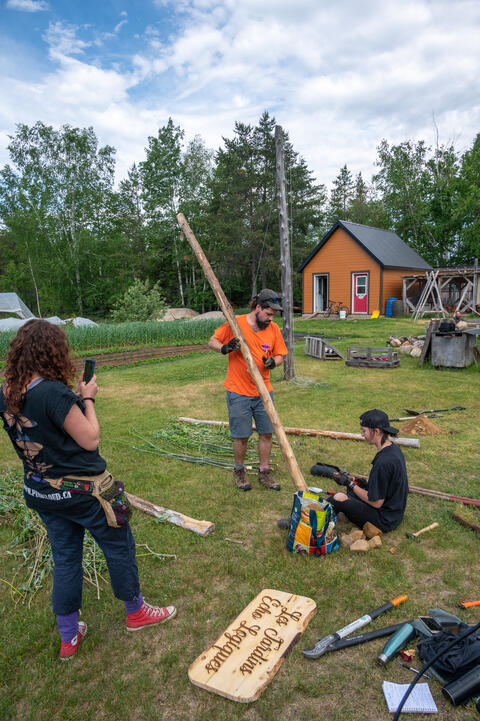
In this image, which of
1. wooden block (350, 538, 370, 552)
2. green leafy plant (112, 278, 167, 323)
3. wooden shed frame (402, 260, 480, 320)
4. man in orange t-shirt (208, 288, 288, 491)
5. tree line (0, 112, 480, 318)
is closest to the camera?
wooden block (350, 538, 370, 552)

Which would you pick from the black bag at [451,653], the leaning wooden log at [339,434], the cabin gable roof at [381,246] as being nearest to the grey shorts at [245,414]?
the leaning wooden log at [339,434]

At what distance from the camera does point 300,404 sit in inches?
336

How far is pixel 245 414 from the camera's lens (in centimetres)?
490

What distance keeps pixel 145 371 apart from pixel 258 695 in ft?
37.6

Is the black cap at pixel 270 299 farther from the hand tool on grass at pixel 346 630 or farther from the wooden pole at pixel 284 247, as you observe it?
the wooden pole at pixel 284 247

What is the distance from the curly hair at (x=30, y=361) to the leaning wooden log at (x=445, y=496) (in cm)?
400

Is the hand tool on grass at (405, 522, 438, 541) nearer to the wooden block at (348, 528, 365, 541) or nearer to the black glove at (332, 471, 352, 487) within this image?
the wooden block at (348, 528, 365, 541)

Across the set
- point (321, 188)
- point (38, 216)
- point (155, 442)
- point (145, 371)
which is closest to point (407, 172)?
point (321, 188)

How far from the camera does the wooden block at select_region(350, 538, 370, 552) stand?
3.74m

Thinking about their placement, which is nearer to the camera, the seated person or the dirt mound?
the seated person

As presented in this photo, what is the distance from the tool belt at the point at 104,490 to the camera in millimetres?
2516

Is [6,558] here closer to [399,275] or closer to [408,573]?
[408,573]

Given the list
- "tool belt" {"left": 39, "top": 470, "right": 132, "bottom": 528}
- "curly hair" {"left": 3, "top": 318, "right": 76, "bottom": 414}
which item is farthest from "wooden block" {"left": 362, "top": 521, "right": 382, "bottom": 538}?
"curly hair" {"left": 3, "top": 318, "right": 76, "bottom": 414}

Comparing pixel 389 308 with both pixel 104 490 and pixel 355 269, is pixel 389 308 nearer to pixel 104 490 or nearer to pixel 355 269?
pixel 355 269
